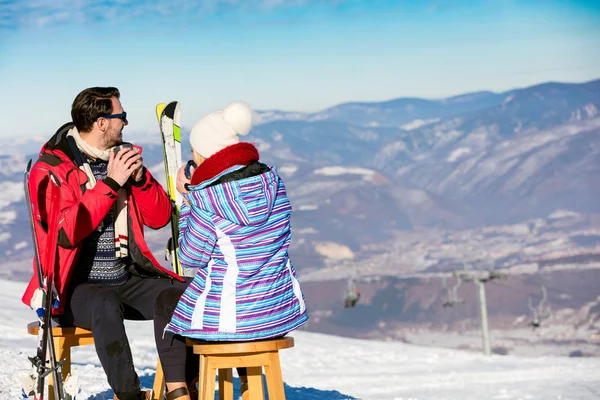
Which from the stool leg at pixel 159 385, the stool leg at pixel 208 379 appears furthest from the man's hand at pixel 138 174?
the stool leg at pixel 208 379

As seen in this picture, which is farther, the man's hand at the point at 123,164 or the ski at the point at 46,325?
the man's hand at the point at 123,164

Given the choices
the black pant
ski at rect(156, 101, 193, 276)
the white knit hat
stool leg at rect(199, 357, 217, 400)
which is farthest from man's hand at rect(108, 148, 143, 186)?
stool leg at rect(199, 357, 217, 400)

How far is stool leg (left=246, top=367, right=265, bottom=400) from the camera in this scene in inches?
127

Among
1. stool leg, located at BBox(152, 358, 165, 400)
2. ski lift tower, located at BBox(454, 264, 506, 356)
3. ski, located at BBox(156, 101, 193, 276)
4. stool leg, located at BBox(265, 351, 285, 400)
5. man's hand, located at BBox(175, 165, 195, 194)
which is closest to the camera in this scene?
stool leg, located at BBox(265, 351, 285, 400)

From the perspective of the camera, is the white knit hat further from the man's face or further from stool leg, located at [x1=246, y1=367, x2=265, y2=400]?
stool leg, located at [x1=246, y1=367, x2=265, y2=400]

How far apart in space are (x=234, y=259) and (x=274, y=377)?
0.43 metres

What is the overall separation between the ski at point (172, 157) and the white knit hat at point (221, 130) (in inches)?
30.5

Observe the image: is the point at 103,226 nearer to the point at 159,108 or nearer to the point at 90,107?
the point at 90,107

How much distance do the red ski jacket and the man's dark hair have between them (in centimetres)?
9

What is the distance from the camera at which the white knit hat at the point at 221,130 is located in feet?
10.4

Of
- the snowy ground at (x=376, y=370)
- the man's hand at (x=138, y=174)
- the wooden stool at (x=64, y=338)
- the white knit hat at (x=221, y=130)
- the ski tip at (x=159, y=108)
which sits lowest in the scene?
the snowy ground at (x=376, y=370)

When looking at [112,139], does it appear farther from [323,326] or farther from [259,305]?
[323,326]

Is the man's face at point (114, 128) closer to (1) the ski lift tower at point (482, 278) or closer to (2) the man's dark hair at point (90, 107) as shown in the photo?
(2) the man's dark hair at point (90, 107)

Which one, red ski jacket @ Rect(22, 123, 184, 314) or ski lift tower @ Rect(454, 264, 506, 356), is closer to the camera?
red ski jacket @ Rect(22, 123, 184, 314)
